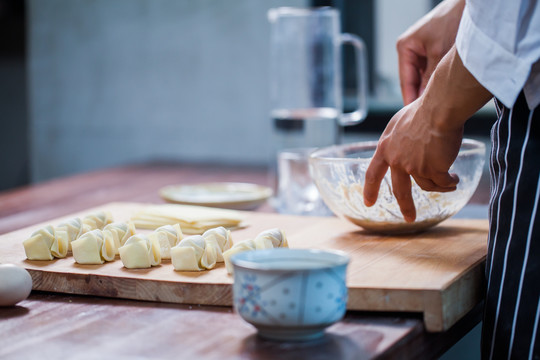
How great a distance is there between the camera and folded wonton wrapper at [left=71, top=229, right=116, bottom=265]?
39.2 inches

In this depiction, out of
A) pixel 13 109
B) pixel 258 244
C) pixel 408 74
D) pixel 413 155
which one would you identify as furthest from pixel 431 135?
pixel 13 109

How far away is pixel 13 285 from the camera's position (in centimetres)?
86

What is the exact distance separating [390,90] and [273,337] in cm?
194

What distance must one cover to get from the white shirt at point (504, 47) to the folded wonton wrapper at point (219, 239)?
388 millimetres

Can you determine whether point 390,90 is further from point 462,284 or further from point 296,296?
point 296,296

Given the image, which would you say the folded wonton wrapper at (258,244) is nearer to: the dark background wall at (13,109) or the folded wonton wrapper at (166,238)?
the folded wonton wrapper at (166,238)

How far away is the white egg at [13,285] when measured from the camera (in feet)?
2.82

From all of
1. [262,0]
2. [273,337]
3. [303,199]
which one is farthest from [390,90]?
[273,337]

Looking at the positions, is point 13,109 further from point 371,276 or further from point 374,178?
point 371,276

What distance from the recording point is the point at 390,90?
2582mm

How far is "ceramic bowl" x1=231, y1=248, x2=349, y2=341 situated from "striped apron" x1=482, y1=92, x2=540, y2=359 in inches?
9.6

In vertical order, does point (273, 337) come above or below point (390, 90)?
below

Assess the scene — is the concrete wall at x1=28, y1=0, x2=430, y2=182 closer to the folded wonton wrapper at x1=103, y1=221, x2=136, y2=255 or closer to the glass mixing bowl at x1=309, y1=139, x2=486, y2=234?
the glass mixing bowl at x1=309, y1=139, x2=486, y2=234

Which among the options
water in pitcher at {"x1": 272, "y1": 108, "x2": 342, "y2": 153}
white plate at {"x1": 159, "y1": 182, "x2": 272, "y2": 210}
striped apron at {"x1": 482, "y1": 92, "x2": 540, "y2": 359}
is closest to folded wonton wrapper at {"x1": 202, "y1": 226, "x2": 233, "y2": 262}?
striped apron at {"x1": 482, "y1": 92, "x2": 540, "y2": 359}
